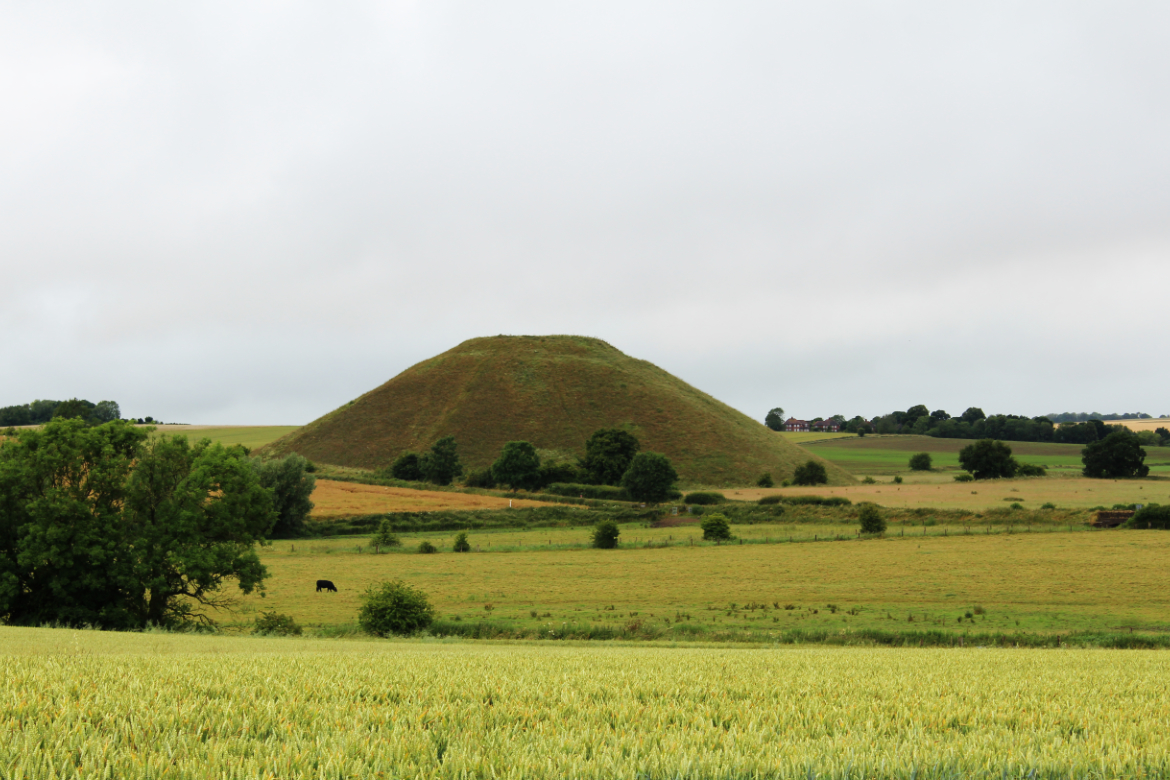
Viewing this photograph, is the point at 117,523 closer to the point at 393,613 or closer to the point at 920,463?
the point at 393,613

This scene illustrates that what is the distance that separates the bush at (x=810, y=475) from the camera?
11100cm

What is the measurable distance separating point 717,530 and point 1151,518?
120ft

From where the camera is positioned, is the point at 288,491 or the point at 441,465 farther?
the point at 441,465

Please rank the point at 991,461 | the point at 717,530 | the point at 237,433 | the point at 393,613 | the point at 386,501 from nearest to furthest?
1. the point at 393,613
2. the point at 717,530
3. the point at 386,501
4. the point at 991,461
5. the point at 237,433

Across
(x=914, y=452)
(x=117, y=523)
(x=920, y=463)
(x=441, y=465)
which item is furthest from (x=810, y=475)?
(x=117, y=523)

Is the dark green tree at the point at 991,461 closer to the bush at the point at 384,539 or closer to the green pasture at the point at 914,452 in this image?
the green pasture at the point at 914,452

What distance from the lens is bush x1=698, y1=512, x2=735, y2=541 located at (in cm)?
6260

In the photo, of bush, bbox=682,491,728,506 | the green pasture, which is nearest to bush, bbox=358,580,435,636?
bush, bbox=682,491,728,506

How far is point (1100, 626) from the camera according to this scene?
29.3m

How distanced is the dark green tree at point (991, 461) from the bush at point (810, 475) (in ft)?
74.6

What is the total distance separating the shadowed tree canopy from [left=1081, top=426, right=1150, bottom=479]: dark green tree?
120 meters

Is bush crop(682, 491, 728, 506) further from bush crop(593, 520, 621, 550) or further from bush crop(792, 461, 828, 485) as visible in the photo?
bush crop(593, 520, 621, 550)

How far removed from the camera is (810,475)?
111250mm

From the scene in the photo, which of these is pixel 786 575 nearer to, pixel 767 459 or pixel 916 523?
pixel 916 523
